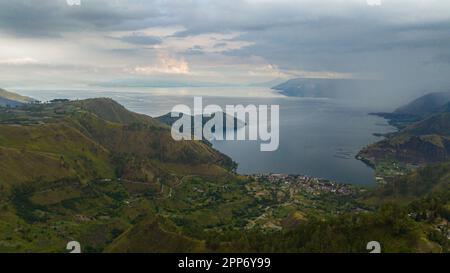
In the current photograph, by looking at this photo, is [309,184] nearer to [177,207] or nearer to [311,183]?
[311,183]

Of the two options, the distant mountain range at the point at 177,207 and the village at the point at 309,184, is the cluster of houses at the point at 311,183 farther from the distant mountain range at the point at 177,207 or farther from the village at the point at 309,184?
the distant mountain range at the point at 177,207

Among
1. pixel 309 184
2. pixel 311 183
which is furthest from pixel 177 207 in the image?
pixel 311 183

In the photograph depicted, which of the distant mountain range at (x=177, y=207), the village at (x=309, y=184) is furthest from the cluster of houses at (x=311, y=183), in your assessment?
the distant mountain range at (x=177, y=207)

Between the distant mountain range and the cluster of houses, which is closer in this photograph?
the distant mountain range

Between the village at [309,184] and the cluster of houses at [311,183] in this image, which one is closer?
the village at [309,184]

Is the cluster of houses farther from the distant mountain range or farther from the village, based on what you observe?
the distant mountain range

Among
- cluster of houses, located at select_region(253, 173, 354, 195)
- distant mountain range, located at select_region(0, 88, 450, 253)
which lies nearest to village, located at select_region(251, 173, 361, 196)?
cluster of houses, located at select_region(253, 173, 354, 195)

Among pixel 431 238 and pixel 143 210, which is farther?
pixel 143 210
